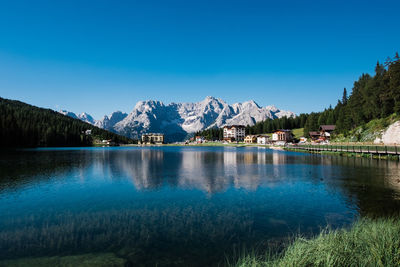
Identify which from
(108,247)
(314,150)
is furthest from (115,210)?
(314,150)

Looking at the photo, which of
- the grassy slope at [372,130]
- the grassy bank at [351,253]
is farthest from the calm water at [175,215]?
the grassy slope at [372,130]

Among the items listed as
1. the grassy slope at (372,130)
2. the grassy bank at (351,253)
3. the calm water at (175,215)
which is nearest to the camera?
the grassy bank at (351,253)

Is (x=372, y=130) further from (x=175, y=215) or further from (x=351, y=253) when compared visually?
(x=351, y=253)

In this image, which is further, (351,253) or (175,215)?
(175,215)

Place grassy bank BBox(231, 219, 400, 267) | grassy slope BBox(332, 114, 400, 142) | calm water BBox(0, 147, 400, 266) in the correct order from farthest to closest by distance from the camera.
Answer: grassy slope BBox(332, 114, 400, 142), calm water BBox(0, 147, 400, 266), grassy bank BBox(231, 219, 400, 267)

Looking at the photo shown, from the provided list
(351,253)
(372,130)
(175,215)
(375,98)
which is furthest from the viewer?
(375,98)

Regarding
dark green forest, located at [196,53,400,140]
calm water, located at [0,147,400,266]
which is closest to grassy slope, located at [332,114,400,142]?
dark green forest, located at [196,53,400,140]

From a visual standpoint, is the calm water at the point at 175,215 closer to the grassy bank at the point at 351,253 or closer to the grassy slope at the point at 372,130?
the grassy bank at the point at 351,253

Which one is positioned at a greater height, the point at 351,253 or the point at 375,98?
the point at 375,98

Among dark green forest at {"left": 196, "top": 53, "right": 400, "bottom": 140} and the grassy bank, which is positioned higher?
dark green forest at {"left": 196, "top": 53, "right": 400, "bottom": 140}

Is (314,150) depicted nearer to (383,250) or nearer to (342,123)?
(342,123)

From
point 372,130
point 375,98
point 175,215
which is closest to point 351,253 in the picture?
point 175,215

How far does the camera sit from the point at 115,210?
68.6ft

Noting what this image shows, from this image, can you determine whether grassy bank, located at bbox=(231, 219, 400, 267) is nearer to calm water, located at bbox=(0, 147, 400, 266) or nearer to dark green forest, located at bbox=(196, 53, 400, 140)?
calm water, located at bbox=(0, 147, 400, 266)
